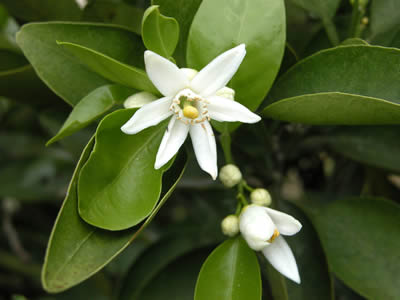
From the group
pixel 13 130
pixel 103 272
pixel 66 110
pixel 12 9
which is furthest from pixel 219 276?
pixel 13 130

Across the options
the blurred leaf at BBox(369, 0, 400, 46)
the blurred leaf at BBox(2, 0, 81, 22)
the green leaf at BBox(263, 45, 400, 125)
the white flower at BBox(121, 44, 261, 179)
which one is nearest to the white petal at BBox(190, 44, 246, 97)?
the white flower at BBox(121, 44, 261, 179)

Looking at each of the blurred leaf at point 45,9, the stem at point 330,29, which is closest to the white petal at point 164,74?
the stem at point 330,29

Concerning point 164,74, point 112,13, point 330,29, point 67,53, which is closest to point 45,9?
point 112,13

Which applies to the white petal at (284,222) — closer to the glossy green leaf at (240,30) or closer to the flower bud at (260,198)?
the flower bud at (260,198)

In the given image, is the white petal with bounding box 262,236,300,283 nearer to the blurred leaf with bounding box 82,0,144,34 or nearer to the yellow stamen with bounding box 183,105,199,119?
the yellow stamen with bounding box 183,105,199,119

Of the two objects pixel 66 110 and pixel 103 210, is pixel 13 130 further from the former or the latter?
pixel 103 210
